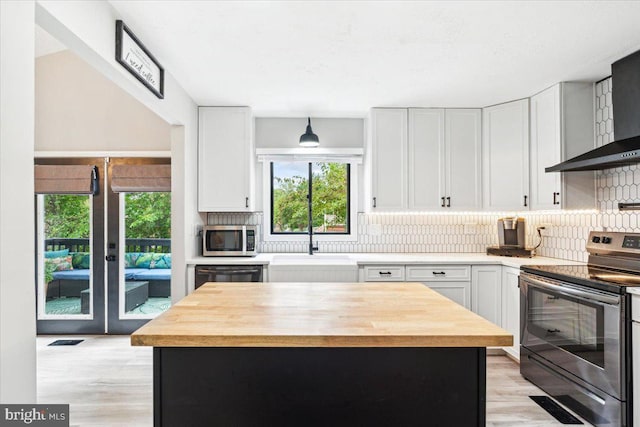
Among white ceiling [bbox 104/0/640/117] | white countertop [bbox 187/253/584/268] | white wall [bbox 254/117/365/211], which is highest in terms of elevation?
white ceiling [bbox 104/0/640/117]

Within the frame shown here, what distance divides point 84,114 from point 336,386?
13.6ft

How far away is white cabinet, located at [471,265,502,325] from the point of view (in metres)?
3.61

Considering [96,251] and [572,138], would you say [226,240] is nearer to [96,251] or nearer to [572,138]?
[96,251]

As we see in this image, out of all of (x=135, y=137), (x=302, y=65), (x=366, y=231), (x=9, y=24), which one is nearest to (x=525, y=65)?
(x=302, y=65)

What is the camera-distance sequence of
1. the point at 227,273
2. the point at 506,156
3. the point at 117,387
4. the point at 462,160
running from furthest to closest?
the point at 462,160 < the point at 506,156 < the point at 227,273 < the point at 117,387

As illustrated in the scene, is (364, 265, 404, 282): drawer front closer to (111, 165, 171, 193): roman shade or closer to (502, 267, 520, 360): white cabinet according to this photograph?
(502, 267, 520, 360): white cabinet

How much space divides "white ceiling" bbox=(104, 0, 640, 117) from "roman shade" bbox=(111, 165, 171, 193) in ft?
3.12

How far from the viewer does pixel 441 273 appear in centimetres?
365

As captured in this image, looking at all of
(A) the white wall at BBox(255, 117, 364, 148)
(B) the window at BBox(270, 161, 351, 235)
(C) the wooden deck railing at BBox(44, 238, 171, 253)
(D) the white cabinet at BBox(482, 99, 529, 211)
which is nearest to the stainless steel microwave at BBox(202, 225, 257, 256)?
(B) the window at BBox(270, 161, 351, 235)

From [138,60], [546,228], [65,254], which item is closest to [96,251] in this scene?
[65,254]

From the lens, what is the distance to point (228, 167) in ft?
13.0

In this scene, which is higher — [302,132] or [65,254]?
[302,132]

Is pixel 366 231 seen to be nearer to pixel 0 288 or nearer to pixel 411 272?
pixel 411 272

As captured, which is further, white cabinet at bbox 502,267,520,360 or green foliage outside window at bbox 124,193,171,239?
green foliage outside window at bbox 124,193,171,239
